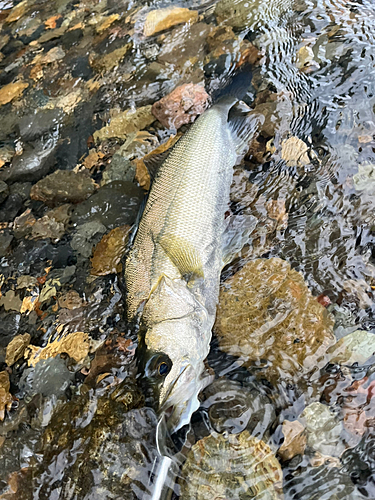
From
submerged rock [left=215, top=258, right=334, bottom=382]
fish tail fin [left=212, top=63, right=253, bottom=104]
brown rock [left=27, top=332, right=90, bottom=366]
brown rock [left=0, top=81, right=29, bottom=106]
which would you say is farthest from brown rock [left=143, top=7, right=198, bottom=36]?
brown rock [left=27, top=332, right=90, bottom=366]

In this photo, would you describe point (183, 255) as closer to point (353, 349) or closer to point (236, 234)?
point (236, 234)

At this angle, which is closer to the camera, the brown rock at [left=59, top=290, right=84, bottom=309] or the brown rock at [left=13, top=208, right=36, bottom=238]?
the brown rock at [left=59, top=290, right=84, bottom=309]

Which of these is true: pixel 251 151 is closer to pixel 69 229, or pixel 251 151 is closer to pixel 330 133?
pixel 330 133

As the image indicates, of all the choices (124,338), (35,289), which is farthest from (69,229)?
(124,338)

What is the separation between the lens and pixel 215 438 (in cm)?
269

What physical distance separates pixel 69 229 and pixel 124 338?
1.49 m

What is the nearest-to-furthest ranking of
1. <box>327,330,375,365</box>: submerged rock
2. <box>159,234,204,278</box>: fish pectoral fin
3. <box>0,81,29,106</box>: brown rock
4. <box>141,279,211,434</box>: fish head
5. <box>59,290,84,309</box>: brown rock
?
<box>141,279,211,434</box>: fish head
<box>327,330,375,365</box>: submerged rock
<box>159,234,204,278</box>: fish pectoral fin
<box>59,290,84,309</box>: brown rock
<box>0,81,29,106</box>: brown rock

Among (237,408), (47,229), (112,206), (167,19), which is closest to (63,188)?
(47,229)

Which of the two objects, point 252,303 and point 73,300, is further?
point 73,300

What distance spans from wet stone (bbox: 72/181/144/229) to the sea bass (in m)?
0.53

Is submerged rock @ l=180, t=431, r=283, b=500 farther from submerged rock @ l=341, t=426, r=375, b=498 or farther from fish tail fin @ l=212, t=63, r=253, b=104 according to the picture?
fish tail fin @ l=212, t=63, r=253, b=104

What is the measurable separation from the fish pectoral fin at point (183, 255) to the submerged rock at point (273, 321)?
32 cm

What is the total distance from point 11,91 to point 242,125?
3870 mm

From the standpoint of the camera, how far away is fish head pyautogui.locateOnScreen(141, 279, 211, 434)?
2.65 meters
